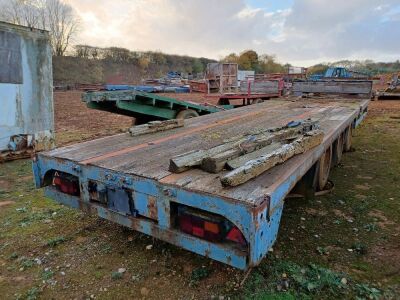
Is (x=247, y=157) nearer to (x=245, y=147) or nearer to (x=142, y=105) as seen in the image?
(x=245, y=147)

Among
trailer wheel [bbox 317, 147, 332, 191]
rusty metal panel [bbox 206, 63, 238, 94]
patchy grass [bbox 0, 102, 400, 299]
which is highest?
rusty metal panel [bbox 206, 63, 238, 94]

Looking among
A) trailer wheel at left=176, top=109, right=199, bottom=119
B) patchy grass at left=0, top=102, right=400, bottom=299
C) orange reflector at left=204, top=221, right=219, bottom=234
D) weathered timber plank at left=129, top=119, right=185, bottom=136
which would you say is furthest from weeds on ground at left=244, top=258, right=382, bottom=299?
trailer wheel at left=176, top=109, right=199, bottom=119

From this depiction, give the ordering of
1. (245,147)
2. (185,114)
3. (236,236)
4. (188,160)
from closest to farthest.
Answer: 1. (236,236)
2. (188,160)
3. (245,147)
4. (185,114)

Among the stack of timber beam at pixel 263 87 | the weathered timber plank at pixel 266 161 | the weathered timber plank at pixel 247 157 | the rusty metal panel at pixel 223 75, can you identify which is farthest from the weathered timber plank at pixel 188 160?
the rusty metal panel at pixel 223 75

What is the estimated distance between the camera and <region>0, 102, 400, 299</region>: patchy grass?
253cm

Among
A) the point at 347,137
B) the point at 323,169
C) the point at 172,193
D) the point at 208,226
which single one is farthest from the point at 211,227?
the point at 347,137

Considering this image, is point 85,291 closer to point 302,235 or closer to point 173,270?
point 173,270

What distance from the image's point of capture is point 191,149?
3172mm

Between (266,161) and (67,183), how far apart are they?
71.1 inches

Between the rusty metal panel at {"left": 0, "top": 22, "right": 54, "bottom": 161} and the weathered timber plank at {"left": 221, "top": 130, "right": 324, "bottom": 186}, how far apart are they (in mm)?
5282

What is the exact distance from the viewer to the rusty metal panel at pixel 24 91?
5746 mm

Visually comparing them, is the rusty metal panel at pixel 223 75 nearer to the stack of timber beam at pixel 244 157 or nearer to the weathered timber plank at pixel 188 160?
the stack of timber beam at pixel 244 157

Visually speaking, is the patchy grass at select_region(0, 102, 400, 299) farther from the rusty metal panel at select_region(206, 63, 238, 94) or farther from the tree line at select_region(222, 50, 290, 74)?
the tree line at select_region(222, 50, 290, 74)

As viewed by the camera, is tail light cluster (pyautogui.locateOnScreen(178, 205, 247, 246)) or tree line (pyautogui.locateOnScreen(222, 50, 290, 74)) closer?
tail light cluster (pyautogui.locateOnScreen(178, 205, 247, 246))
